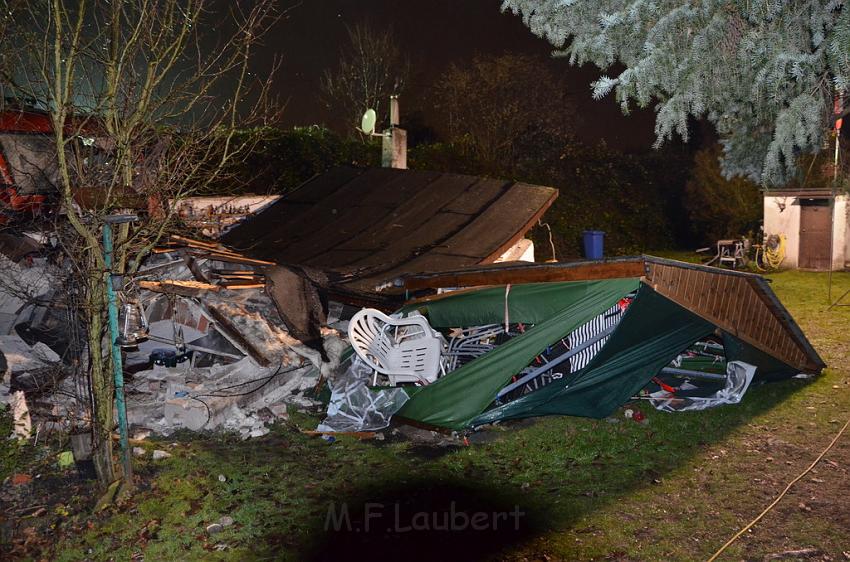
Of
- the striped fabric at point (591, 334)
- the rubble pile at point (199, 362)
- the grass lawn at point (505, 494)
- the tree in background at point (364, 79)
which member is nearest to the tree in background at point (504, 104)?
the tree in background at point (364, 79)

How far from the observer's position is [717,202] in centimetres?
2100

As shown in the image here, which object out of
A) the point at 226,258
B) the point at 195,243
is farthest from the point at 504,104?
the point at 226,258

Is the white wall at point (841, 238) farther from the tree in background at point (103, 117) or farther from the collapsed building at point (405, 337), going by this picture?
the tree in background at point (103, 117)

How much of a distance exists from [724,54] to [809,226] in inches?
621

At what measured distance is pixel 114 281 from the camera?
4.93m

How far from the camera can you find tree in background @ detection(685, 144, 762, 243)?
20.2m

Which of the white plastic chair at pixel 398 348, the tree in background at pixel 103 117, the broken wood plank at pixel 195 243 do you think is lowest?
the white plastic chair at pixel 398 348

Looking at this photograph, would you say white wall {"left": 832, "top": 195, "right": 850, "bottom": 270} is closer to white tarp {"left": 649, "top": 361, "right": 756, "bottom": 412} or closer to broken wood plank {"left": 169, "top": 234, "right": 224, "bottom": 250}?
white tarp {"left": 649, "top": 361, "right": 756, "bottom": 412}

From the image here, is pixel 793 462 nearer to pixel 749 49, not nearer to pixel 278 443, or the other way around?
pixel 749 49

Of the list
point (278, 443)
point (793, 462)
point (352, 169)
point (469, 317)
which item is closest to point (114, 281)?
point (278, 443)

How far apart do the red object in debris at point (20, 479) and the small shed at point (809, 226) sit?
1747cm

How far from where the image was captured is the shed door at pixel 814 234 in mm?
17922

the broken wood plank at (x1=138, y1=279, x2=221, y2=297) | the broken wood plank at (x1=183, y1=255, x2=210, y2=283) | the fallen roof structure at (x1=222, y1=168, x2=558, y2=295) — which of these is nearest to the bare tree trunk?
the broken wood plank at (x1=138, y1=279, x2=221, y2=297)

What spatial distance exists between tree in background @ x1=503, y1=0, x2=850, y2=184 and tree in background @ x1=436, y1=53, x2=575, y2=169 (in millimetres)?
15802
